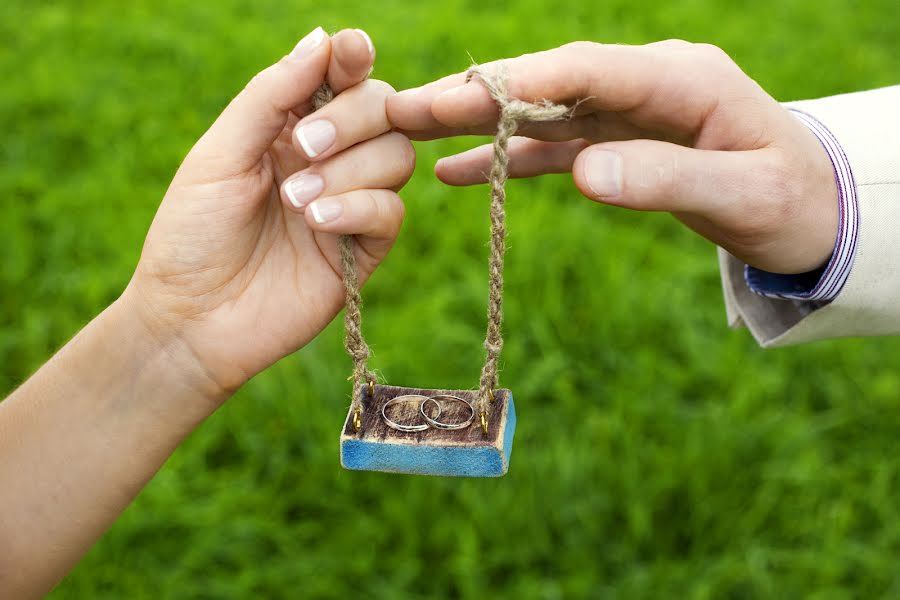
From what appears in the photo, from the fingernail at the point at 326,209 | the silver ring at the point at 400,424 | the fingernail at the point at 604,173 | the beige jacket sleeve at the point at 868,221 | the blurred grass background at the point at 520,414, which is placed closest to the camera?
the fingernail at the point at 604,173

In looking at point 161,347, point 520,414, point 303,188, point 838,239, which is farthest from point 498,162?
point 520,414

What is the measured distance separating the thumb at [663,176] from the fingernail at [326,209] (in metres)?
0.49

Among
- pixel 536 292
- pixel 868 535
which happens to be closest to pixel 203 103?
pixel 536 292

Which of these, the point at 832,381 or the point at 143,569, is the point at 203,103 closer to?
the point at 143,569

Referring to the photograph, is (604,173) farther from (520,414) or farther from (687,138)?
(520,414)

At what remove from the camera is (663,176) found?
1.60m

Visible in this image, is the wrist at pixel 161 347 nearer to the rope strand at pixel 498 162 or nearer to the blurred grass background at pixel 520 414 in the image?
the rope strand at pixel 498 162

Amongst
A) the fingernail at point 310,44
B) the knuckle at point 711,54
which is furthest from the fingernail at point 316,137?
the knuckle at point 711,54

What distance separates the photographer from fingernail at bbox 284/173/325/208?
5.68 feet

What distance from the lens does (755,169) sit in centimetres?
167

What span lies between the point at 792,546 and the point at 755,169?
179cm

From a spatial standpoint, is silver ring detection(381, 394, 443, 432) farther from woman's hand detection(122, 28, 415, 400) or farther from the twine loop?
woman's hand detection(122, 28, 415, 400)

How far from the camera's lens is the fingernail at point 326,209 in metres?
1.70

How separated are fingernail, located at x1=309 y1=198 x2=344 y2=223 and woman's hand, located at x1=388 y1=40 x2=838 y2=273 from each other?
0.23 metres
